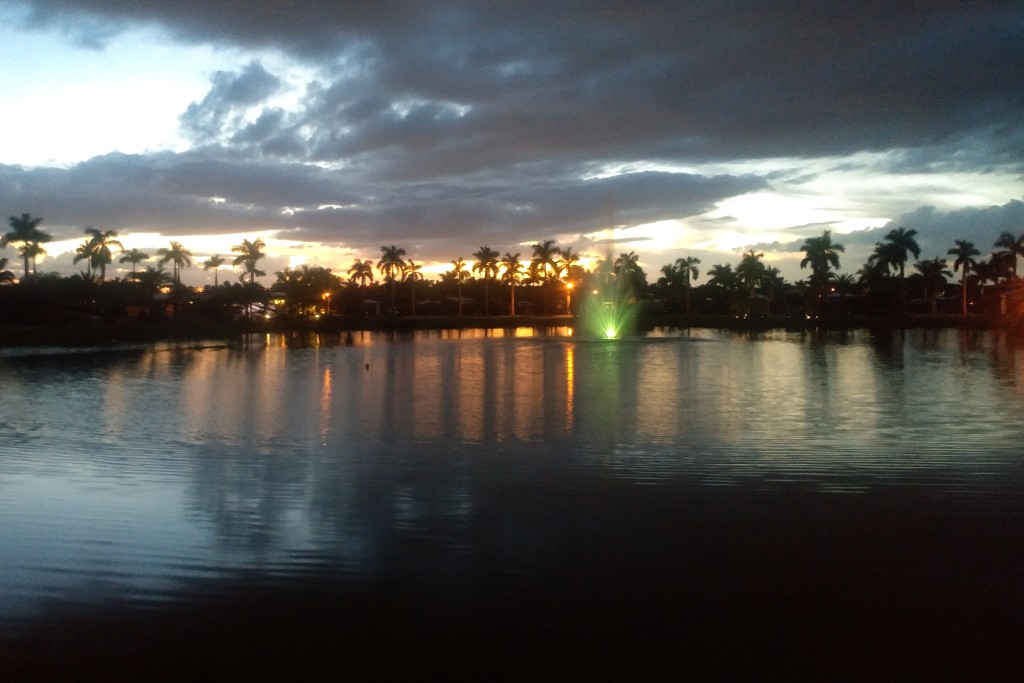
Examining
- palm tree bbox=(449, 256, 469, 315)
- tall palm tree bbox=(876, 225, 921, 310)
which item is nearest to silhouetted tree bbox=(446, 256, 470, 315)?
palm tree bbox=(449, 256, 469, 315)

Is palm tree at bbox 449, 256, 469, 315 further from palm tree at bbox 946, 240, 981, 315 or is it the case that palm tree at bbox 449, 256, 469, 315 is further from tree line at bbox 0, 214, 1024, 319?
palm tree at bbox 946, 240, 981, 315

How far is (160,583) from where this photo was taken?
6.69 m

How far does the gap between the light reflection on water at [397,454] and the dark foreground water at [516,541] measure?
0.18 ft

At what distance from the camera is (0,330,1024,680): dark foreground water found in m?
5.54

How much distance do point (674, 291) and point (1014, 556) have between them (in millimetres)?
92323

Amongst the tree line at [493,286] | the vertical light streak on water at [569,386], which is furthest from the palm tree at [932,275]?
the vertical light streak on water at [569,386]

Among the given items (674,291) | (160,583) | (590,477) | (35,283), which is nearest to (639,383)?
(590,477)

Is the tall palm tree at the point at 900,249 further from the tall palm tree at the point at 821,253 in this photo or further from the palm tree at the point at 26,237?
the palm tree at the point at 26,237

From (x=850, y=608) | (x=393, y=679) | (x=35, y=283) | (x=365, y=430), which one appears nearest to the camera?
(x=393, y=679)

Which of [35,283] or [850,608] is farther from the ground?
[35,283]

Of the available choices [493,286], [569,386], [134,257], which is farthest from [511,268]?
[569,386]

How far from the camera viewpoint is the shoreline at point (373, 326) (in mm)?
48625

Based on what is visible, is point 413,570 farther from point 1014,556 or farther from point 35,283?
point 35,283

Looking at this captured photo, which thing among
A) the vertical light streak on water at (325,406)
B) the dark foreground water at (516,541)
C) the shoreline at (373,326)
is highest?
the shoreline at (373,326)
